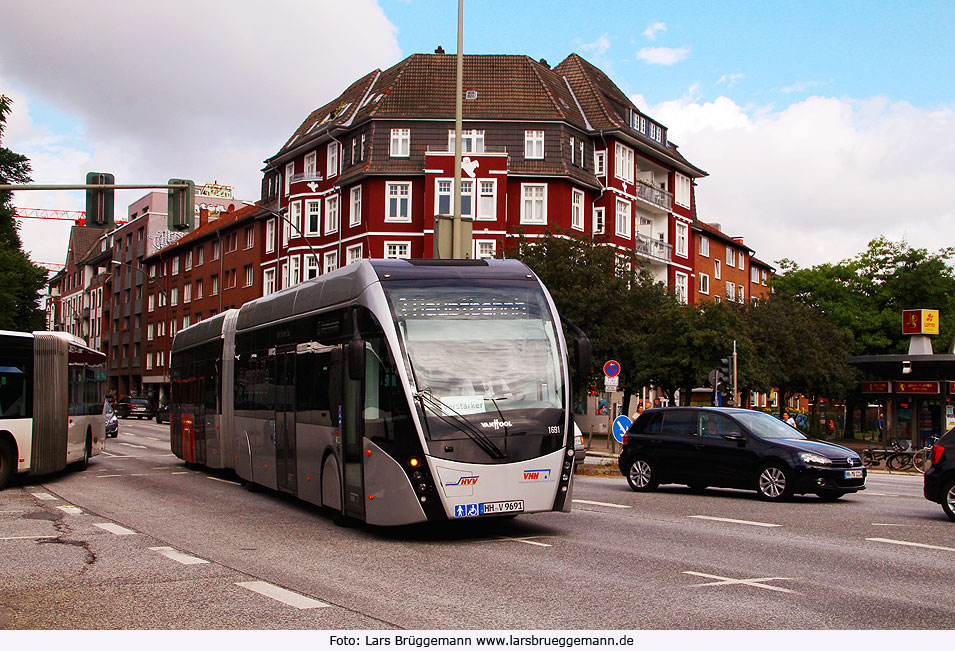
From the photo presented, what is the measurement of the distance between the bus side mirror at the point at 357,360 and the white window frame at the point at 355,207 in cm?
4742

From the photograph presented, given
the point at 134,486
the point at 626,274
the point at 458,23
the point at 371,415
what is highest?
the point at 458,23

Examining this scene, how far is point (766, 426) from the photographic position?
694 inches

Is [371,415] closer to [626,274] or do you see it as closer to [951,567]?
[951,567]

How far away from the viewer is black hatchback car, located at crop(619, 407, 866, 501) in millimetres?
16672

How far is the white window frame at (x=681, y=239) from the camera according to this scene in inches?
2675

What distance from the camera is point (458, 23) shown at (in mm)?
25469

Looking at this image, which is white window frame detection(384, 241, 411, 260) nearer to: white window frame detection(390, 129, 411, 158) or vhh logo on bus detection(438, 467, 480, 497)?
A: white window frame detection(390, 129, 411, 158)

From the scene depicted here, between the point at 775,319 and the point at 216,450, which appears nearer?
the point at 216,450

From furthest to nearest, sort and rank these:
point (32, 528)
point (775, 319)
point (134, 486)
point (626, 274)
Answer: point (775, 319) → point (626, 274) → point (134, 486) → point (32, 528)

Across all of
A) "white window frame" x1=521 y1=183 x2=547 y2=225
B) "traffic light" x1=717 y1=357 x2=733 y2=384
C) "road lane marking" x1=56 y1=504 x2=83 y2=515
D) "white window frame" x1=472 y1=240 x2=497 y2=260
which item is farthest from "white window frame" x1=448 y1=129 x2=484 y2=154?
"road lane marking" x1=56 y1=504 x2=83 y2=515

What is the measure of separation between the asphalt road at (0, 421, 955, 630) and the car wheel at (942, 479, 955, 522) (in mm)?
237

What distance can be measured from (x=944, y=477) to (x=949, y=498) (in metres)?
0.28
